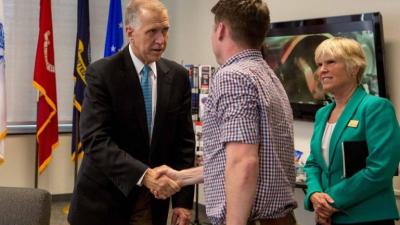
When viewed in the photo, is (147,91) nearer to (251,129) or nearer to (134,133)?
(134,133)

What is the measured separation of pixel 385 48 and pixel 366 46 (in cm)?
13

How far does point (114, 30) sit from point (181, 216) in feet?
10.9

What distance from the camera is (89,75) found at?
6.38 feet

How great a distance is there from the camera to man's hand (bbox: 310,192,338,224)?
2082 mm

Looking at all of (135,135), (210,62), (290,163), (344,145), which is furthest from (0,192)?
(210,62)

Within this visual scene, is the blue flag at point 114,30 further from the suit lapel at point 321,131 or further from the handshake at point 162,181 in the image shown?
the handshake at point 162,181

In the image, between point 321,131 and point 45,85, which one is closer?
point 321,131

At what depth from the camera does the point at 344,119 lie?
208 cm

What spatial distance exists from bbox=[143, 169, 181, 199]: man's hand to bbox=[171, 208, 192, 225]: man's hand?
16 cm

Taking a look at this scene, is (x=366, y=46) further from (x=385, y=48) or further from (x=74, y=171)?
(x=74, y=171)

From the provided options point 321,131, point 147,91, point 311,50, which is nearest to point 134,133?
point 147,91

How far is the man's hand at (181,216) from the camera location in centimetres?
199

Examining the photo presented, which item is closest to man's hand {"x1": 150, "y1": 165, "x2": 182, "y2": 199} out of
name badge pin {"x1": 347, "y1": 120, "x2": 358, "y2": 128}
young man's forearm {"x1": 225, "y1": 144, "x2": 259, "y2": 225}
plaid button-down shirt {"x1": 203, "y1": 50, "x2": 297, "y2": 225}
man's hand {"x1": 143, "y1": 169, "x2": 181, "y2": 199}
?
man's hand {"x1": 143, "y1": 169, "x2": 181, "y2": 199}

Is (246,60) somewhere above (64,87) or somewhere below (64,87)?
above
